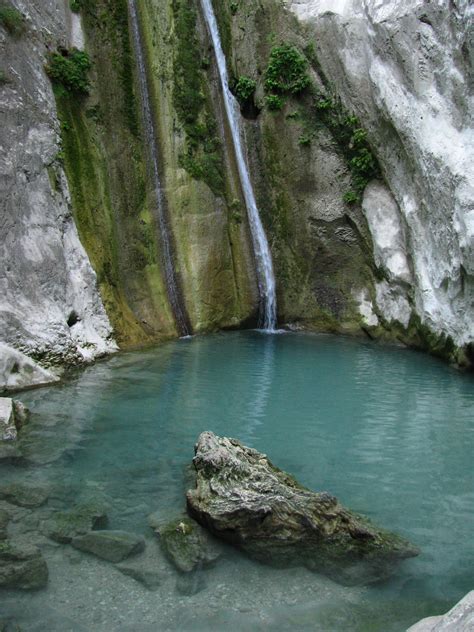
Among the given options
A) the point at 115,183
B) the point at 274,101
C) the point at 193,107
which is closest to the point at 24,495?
the point at 115,183

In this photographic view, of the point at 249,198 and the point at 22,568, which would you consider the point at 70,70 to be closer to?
the point at 249,198

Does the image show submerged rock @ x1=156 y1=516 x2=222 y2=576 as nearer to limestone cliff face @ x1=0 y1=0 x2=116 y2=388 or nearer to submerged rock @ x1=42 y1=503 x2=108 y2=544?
submerged rock @ x1=42 y1=503 x2=108 y2=544

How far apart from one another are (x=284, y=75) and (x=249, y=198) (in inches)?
128

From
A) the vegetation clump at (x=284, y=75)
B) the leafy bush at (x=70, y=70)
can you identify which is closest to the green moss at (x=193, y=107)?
the vegetation clump at (x=284, y=75)

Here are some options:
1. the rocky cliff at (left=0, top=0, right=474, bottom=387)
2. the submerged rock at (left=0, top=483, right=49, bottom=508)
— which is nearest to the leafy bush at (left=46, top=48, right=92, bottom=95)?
the rocky cliff at (left=0, top=0, right=474, bottom=387)

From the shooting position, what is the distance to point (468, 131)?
34.3 ft

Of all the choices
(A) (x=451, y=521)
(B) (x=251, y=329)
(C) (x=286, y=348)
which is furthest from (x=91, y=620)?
(B) (x=251, y=329)

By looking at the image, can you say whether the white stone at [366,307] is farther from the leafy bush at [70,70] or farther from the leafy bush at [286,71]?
the leafy bush at [70,70]

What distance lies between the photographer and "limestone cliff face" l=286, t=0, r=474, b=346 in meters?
10.5

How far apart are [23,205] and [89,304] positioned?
220 centimetres

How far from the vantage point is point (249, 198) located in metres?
16.0

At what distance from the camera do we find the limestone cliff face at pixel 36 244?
10.1 m

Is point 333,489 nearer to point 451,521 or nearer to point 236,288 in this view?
point 451,521

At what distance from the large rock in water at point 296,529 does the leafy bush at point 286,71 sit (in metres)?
12.4
